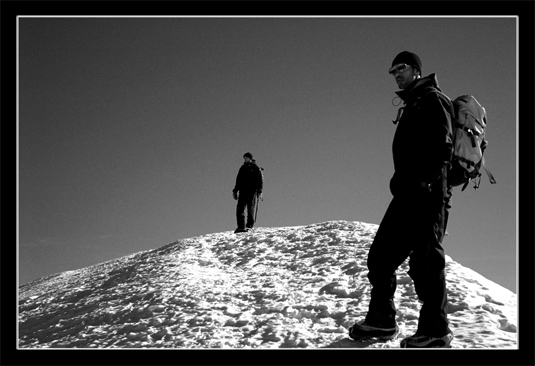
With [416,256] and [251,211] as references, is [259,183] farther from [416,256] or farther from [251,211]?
[416,256]

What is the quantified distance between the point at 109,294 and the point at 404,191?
18.7 feet

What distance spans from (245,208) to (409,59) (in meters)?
10.7

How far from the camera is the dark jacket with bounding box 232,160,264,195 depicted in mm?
15320

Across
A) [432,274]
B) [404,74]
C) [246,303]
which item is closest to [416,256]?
[432,274]

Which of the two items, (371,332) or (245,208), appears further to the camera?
(245,208)

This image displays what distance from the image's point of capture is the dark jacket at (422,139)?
177 inches

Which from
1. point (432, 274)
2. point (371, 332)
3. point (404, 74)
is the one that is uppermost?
point (404, 74)

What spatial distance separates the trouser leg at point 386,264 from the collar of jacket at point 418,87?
104 centimetres

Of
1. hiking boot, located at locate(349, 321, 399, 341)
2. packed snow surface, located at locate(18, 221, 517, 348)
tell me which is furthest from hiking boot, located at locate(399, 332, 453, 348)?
hiking boot, located at locate(349, 321, 399, 341)

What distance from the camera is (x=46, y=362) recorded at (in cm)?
454

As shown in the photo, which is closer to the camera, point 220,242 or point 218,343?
point 218,343

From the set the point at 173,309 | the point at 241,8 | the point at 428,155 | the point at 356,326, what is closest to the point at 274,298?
the point at 173,309

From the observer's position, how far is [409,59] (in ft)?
16.3

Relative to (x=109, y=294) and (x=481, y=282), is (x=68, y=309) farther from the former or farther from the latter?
(x=481, y=282)
